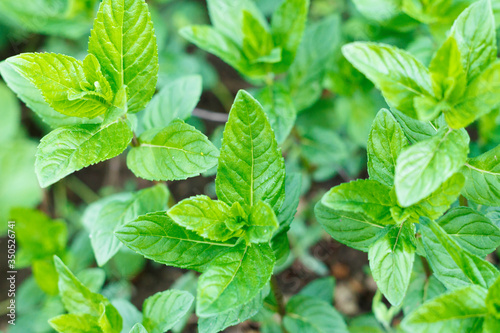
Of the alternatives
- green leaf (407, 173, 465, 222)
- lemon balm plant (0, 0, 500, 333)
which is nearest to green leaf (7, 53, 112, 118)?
lemon balm plant (0, 0, 500, 333)

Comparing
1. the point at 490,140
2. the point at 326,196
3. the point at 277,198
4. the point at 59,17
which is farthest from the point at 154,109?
the point at 490,140

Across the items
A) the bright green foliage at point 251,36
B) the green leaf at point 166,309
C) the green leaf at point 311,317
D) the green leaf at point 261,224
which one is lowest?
the green leaf at point 311,317

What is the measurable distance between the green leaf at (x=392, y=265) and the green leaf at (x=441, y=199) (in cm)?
11

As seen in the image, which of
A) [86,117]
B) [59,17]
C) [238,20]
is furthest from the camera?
[59,17]

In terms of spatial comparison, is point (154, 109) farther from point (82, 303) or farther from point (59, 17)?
point (59, 17)

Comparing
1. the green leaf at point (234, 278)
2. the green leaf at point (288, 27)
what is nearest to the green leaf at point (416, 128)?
the green leaf at point (234, 278)

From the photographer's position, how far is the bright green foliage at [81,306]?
4.97 feet

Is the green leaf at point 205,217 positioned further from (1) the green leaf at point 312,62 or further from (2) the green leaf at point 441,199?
(1) the green leaf at point 312,62

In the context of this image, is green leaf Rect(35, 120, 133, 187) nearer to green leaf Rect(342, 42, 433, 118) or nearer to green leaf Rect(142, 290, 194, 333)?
green leaf Rect(142, 290, 194, 333)

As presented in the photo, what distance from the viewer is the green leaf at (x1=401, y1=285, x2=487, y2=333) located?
42.5 inches

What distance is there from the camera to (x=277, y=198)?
137cm

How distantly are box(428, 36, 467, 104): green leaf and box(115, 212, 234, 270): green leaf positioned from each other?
0.78 metres

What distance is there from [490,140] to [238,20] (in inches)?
52.6

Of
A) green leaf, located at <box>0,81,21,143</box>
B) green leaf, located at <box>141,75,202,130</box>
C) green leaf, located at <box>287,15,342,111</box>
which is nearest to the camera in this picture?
green leaf, located at <box>141,75,202,130</box>
